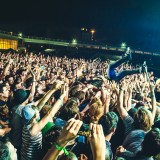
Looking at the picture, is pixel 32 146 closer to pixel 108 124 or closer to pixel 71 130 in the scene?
pixel 108 124

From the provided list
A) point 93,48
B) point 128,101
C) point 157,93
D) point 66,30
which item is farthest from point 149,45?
point 128,101

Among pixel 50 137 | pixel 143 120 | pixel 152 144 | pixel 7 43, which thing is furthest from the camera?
pixel 7 43

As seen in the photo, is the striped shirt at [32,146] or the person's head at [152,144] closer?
the person's head at [152,144]

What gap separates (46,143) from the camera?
2.68m

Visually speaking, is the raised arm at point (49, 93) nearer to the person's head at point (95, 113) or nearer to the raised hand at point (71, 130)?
the person's head at point (95, 113)

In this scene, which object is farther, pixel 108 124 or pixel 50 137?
pixel 108 124

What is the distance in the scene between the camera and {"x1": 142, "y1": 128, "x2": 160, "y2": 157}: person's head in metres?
2.26

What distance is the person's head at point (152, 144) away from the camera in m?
2.26

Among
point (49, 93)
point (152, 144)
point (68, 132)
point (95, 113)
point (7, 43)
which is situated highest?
point (7, 43)

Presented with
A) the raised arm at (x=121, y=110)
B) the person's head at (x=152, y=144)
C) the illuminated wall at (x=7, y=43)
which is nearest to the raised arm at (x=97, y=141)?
the person's head at (x=152, y=144)

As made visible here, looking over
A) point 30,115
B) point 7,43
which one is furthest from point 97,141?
point 7,43

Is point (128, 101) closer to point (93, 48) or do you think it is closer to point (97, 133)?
point (97, 133)

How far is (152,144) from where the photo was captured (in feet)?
7.40

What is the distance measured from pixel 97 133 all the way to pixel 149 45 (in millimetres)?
74117
